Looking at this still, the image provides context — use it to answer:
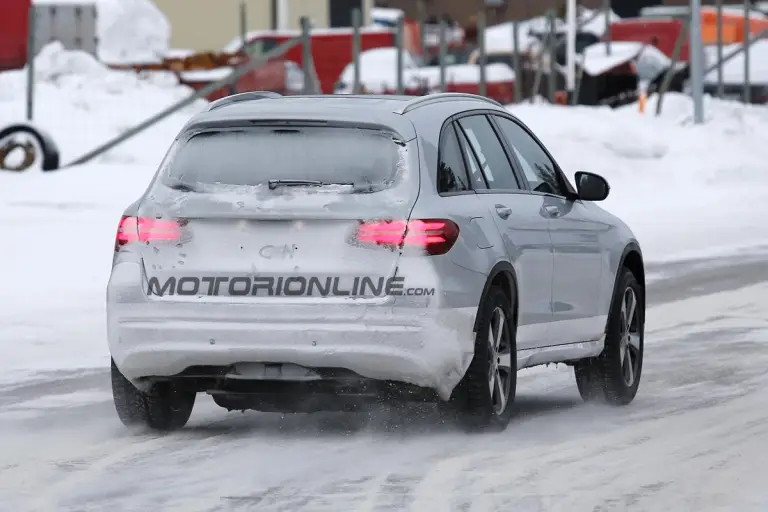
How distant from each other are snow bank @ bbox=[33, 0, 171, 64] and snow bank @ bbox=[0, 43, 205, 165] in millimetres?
14002

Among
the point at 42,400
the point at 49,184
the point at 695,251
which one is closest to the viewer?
the point at 42,400

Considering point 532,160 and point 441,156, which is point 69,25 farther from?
point 441,156

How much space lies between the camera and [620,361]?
11.2 m

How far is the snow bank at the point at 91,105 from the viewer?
31.0 metres

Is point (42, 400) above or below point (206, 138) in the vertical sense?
below

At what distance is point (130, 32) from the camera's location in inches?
2329

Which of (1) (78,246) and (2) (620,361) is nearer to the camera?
(2) (620,361)

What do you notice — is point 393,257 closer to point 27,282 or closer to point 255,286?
point 255,286

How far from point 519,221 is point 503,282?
1.16 feet

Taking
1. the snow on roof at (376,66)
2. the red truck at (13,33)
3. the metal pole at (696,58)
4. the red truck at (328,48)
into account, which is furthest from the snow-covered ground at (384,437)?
the red truck at (328,48)

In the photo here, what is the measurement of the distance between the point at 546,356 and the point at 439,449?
56.5 inches

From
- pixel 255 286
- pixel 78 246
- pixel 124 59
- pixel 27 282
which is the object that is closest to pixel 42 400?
pixel 255 286

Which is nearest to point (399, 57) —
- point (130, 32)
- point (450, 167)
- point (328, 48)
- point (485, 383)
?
point (450, 167)

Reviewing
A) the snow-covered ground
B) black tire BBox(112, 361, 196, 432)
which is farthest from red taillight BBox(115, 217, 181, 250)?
the snow-covered ground
